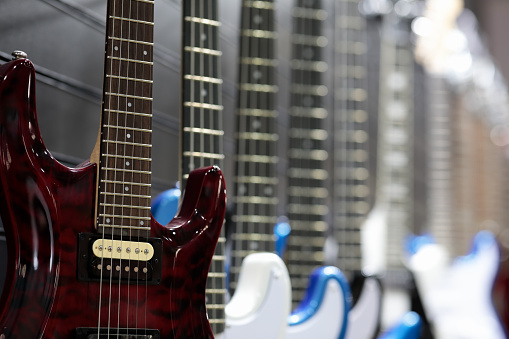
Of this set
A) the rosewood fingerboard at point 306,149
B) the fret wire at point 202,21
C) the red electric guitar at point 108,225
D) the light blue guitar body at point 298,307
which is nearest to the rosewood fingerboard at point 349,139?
the rosewood fingerboard at point 306,149

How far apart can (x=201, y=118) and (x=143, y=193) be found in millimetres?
412

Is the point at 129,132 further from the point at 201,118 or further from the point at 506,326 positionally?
the point at 506,326

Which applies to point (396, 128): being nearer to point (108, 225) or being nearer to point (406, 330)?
point (406, 330)

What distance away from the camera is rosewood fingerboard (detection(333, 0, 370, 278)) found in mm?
2633

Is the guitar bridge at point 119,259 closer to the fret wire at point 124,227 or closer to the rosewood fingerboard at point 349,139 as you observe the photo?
the fret wire at point 124,227

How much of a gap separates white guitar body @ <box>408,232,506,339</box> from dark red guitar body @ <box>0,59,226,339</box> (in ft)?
4.76

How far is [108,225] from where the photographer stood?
4.33 ft

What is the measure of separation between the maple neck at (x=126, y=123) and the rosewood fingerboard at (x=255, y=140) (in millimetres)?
626

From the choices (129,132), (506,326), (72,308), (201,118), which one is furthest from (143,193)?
(506,326)

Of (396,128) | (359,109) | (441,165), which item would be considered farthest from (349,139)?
(441,165)

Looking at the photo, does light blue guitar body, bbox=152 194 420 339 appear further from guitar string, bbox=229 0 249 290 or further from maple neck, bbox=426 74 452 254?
maple neck, bbox=426 74 452 254

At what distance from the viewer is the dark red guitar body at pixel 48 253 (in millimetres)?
1218

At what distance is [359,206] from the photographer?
8.96 feet

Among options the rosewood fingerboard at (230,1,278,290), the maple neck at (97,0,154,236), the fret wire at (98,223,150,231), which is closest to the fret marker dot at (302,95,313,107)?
the rosewood fingerboard at (230,1,278,290)
